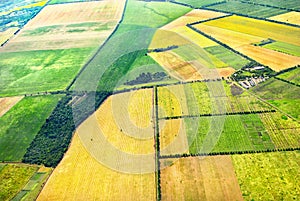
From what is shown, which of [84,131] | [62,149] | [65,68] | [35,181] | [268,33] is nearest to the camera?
[35,181]

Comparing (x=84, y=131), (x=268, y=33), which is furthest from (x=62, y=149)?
(x=268, y=33)

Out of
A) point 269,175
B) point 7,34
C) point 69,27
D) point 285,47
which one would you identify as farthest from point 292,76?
point 7,34

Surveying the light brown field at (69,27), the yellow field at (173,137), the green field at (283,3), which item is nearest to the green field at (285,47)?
the green field at (283,3)

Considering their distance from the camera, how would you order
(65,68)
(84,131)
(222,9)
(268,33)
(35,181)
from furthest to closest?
(222,9) → (268,33) → (65,68) → (84,131) → (35,181)

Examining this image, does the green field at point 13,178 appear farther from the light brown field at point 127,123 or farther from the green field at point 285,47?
the green field at point 285,47

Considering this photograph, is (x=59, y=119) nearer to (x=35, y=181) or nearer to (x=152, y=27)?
(x=35, y=181)

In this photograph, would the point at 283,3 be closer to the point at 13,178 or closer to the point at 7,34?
the point at 7,34
